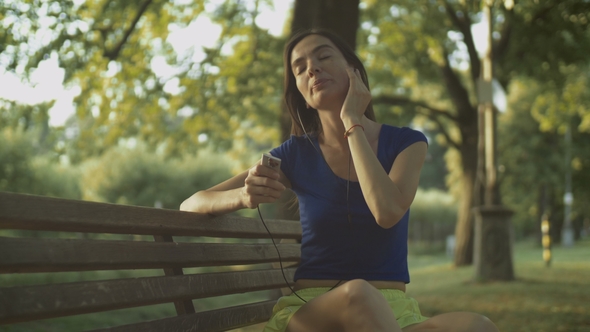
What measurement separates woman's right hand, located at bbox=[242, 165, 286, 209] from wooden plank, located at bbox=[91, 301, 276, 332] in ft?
1.67

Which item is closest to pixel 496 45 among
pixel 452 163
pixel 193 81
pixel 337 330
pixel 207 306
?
pixel 193 81

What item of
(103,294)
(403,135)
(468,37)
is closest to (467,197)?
(468,37)

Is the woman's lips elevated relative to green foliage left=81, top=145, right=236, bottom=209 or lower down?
lower down

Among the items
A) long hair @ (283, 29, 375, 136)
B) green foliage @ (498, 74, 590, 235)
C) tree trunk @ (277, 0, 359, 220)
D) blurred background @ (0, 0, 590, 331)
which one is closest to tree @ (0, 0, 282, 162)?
blurred background @ (0, 0, 590, 331)

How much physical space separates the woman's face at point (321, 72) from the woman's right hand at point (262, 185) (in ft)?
1.65

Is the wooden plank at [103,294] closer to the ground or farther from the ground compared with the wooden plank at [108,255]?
closer to the ground

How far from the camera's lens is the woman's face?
321cm

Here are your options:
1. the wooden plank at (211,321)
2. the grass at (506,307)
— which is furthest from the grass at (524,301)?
the wooden plank at (211,321)

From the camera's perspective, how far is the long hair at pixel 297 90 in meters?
3.37

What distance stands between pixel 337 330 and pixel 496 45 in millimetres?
13956

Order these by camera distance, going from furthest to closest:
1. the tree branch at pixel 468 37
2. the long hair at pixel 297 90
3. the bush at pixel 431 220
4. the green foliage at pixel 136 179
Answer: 1. the bush at pixel 431 220
2. the green foliage at pixel 136 179
3. the tree branch at pixel 468 37
4. the long hair at pixel 297 90

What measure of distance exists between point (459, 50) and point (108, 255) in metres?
17.8

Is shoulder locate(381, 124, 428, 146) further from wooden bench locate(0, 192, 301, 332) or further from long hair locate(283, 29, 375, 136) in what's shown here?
wooden bench locate(0, 192, 301, 332)

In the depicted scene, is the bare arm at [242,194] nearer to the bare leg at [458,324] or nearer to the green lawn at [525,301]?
the bare leg at [458,324]
